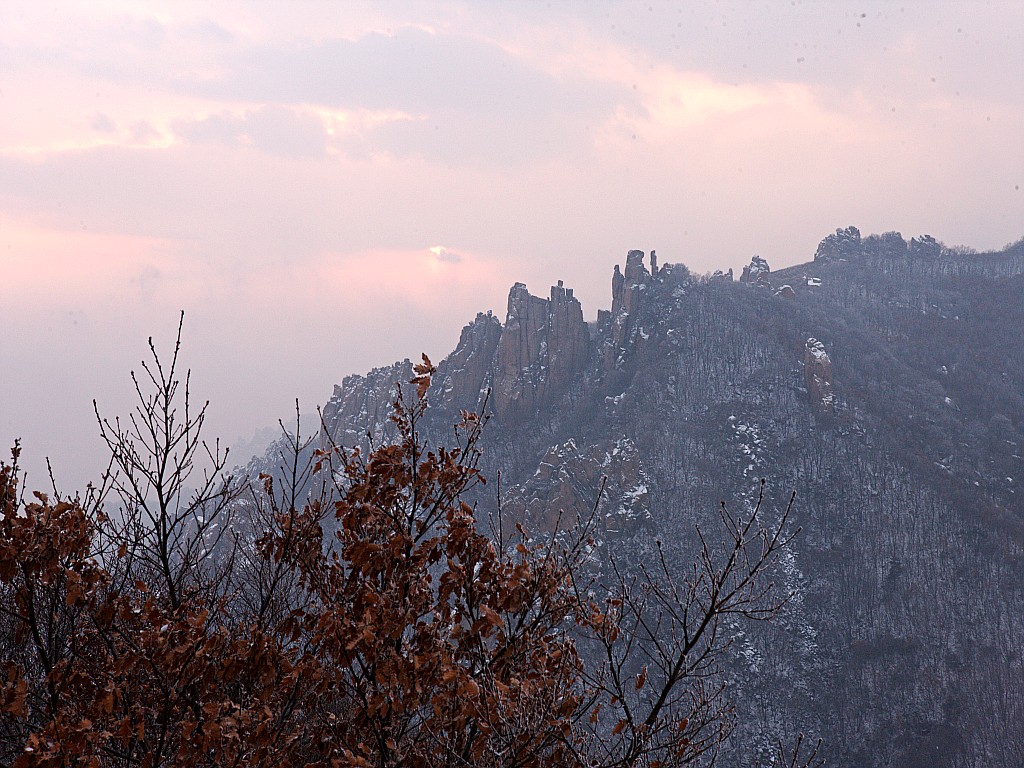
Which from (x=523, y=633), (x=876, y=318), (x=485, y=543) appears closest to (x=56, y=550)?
(x=485, y=543)

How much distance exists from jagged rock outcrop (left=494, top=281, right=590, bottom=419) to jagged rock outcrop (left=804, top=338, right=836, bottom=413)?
22.3 meters

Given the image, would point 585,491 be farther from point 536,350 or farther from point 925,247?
point 925,247

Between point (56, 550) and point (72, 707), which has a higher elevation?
point (56, 550)

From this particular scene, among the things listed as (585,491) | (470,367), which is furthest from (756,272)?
(585,491)

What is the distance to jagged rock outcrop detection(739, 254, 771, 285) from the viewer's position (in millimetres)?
92688

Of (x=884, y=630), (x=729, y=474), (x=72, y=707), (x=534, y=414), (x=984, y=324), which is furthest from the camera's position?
(x=984, y=324)

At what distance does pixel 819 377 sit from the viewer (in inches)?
2613

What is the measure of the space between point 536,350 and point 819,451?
93.0 ft

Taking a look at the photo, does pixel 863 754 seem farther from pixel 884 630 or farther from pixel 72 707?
pixel 72 707

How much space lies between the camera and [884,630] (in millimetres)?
50406

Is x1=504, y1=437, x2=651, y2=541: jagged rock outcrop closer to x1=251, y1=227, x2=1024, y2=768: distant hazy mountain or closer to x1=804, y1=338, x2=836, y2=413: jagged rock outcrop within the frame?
x1=251, y1=227, x2=1024, y2=768: distant hazy mountain

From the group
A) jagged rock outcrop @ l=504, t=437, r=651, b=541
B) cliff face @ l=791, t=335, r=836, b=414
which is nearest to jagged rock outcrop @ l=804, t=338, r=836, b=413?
cliff face @ l=791, t=335, r=836, b=414

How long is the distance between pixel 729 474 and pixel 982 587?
19970mm

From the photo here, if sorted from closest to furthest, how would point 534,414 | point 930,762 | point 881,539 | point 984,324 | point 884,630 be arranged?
point 930,762
point 884,630
point 881,539
point 534,414
point 984,324
